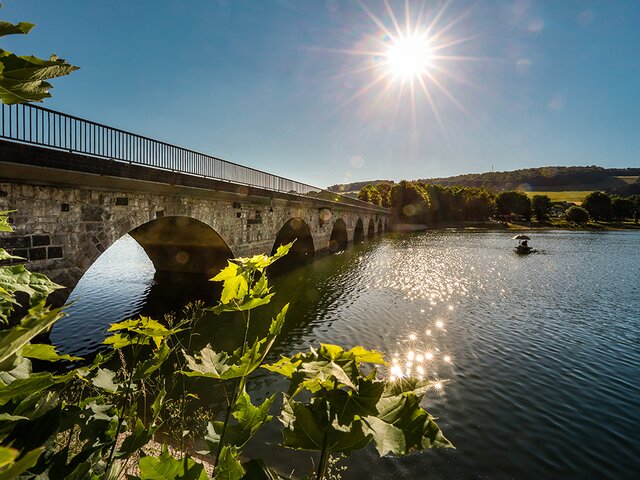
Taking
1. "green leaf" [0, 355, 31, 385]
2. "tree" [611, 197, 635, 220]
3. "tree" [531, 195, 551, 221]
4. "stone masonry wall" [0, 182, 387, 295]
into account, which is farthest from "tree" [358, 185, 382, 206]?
"green leaf" [0, 355, 31, 385]

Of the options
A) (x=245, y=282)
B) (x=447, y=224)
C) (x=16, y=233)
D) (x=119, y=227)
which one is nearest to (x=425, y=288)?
(x=119, y=227)

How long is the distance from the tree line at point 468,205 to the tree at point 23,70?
88467 millimetres

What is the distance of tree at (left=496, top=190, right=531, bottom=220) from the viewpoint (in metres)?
102

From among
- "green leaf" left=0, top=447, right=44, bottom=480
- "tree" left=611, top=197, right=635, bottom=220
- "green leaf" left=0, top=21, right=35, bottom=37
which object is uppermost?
"tree" left=611, top=197, right=635, bottom=220

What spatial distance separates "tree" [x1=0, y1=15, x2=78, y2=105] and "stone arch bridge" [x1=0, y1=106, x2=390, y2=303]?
142 centimetres

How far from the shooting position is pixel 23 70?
0.90 meters

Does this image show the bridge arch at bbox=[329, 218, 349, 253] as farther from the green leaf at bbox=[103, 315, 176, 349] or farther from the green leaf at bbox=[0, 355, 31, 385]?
the green leaf at bbox=[0, 355, 31, 385]

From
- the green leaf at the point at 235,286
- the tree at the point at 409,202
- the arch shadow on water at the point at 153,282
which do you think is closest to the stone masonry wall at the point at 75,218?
the arch shadow on water at the point at 153,282

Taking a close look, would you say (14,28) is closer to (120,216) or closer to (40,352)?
(40,352)

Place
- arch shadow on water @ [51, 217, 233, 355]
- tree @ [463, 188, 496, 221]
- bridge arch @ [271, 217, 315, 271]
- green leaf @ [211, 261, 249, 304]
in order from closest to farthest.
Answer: green leaf @ [211, 261, 249, 304] < arch shadow on water @ [51, 217, 233, 355] < bridge arch @ [271, 217, 315, 271] < tree @ [463, 188, 496, 221]

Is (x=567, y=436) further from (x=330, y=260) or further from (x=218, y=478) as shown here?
(x=330, y=260)

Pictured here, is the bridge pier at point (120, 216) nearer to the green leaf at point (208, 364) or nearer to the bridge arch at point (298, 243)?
the bridge arch at point (298, 243)

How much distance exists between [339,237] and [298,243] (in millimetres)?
11834

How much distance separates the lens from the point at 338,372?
1009mm
